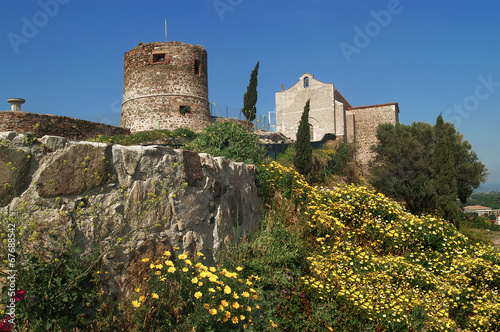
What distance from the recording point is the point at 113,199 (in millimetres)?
3086

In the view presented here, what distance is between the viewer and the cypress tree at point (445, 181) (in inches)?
576

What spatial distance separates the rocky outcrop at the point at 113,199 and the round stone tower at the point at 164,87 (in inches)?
596

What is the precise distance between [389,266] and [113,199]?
14.8 ft

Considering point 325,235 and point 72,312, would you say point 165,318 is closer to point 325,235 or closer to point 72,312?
point 72,312

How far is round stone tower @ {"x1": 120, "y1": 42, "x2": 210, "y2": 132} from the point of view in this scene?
1881 cm

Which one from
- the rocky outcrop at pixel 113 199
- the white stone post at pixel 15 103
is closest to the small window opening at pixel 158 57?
the white stone post at pixel 15 103

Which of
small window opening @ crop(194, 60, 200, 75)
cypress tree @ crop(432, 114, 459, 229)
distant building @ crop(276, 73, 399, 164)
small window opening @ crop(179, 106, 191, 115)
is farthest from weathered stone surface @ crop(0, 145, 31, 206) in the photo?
distant building @ crop(276, 73, 399, 164)

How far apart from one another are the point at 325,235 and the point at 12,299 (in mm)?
4950

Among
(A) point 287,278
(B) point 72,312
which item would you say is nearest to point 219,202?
(A) point 287,278

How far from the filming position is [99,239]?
2.87 meters

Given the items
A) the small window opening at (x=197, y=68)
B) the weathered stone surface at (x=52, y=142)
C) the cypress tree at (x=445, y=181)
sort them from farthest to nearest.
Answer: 1. the small window opening at (x=197, y=68)
2. the cypress tree at (x=445, y=181)
3. the weathered stone surface at (x=52, y=142)

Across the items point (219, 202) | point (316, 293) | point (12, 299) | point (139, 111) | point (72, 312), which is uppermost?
point (139, 111)

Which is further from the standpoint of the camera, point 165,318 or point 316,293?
point 316,293

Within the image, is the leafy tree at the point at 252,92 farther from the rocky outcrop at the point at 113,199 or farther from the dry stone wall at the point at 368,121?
the rocky outcrop at the point at 113,199
